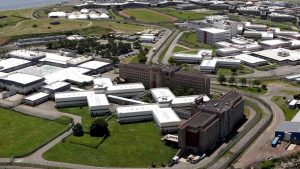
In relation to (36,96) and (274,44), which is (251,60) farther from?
(36,96)

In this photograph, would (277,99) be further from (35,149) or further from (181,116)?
(35,149)

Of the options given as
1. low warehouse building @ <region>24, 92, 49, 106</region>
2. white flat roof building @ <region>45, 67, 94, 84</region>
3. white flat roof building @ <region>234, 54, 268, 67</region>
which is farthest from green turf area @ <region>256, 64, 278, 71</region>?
low warehouse building @ <region>24, 92, 49, 106</region>

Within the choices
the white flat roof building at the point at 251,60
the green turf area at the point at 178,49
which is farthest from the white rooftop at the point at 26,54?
the white flat roof building at the point at 251,60

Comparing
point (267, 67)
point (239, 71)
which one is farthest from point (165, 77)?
point (267, 67)

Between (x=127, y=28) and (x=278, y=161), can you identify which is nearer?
(x=278, y=161)

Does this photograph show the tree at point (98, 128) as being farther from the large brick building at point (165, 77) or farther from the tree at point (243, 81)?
the tree at point (243, 81)

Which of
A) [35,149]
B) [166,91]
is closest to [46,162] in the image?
[35,149]
